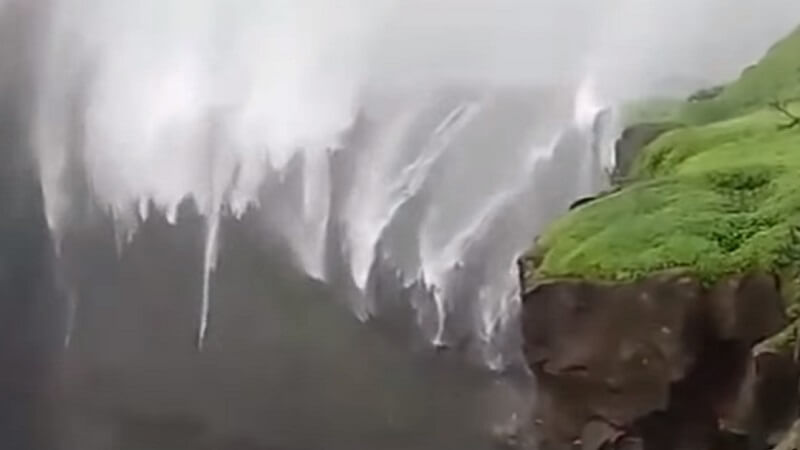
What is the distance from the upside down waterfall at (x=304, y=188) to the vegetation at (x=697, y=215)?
6.72 ft

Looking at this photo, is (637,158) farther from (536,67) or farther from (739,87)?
(536,67)

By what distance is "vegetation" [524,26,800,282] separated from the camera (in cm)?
464

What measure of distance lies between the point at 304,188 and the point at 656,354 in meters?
6.19

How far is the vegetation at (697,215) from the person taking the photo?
464 centimetres

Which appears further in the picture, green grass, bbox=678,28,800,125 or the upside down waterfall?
the upside down waterfall

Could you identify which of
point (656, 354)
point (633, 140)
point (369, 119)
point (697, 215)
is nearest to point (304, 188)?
point (369, 119)

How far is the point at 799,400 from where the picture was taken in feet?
13.4

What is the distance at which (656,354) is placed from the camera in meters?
4.64

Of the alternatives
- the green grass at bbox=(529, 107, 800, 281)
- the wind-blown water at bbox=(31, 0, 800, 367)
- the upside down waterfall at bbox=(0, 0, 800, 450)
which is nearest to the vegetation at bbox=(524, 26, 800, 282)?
the green grass at bbox=(529, 107, 800, 281)

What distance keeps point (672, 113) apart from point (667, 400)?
439cm

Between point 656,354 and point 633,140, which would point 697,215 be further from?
point 633,140

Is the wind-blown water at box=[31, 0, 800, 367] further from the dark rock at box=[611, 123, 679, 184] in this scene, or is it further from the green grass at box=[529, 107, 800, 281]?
the green grass at box=[529, 107, 800, 281]

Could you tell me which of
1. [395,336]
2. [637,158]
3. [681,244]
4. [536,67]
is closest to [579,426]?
[681,244]

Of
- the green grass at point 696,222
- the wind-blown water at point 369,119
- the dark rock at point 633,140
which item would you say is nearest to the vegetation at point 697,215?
the green grass at point 696,222
